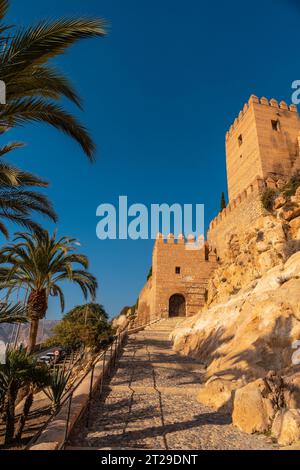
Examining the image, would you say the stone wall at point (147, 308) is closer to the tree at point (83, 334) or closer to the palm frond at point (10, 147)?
the tree at point (83, 334)

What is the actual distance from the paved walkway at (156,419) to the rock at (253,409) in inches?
4.8

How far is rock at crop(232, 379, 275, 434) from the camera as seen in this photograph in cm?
309

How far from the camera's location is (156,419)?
3525 millimetres

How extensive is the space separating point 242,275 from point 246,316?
6293mm

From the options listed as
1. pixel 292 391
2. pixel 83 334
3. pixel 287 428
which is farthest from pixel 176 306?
pixel 287 428

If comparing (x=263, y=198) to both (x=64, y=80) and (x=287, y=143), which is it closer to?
(x=287, y=143)

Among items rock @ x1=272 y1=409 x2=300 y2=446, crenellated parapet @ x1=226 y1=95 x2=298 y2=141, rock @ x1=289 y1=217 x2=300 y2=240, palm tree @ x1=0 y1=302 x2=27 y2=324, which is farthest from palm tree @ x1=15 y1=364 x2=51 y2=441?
crenellated parapet @ x1=226 y1=95 x2=298 y2=141

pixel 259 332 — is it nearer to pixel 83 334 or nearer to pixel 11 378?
pixel 11 378

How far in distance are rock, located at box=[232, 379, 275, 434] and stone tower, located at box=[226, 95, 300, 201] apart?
644 inches

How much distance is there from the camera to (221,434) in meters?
3.05

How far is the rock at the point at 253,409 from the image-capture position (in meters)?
3.09

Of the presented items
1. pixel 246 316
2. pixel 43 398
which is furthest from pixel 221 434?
pixel 43 398

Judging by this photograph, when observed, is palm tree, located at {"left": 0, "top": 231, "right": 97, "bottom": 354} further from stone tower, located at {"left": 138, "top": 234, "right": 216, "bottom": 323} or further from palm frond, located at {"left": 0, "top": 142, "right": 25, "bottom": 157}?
stone tower, located at {"left": 138, "top": 234, "right": 216, "bottom": 323}

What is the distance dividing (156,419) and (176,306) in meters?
18.7
